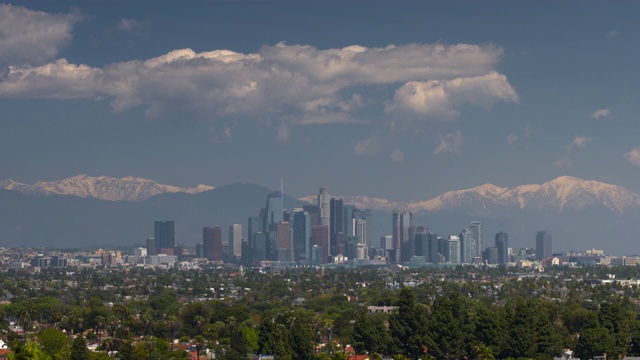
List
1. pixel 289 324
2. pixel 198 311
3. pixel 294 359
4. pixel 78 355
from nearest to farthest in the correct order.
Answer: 1. pixel 78 355
2. pixel 294 359
3. pixel 289 324
4. pixel 198 311

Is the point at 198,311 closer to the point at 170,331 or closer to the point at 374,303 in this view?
the point at 170,331

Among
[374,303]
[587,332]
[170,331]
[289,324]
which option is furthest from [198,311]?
[587,332]

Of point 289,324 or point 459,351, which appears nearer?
point 459,351

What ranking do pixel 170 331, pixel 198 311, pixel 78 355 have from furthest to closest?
pixel 198 311, pixel 170 331, pixel 78 355

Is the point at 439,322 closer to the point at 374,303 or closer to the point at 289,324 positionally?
the point at 289,324

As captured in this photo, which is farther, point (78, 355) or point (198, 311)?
point (198, 311)

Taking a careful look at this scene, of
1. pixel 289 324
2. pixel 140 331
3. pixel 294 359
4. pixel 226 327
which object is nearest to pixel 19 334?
pixel 140 331

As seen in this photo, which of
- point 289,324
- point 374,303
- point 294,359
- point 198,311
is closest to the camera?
point 294,359

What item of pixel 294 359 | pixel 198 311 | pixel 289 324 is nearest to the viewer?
pixel 294 359
